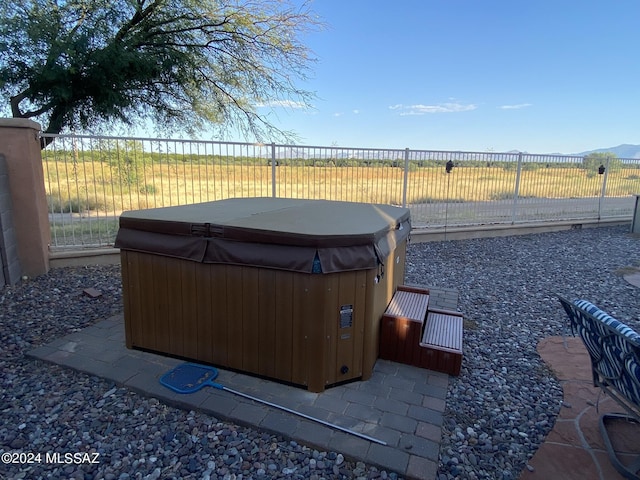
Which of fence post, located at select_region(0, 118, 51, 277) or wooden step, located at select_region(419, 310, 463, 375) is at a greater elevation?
fence post, located at select_region(0, 118, 51, 277)

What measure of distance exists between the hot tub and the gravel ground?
50 cm

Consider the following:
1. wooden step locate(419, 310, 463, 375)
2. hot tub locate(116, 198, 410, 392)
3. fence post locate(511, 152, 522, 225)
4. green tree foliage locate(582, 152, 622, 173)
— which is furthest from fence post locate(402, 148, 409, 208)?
green tree foliage locate(582, 152, 622, 173)

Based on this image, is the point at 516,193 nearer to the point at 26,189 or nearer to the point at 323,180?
the point at 323,180

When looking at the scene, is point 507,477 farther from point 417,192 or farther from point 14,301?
point 417,192

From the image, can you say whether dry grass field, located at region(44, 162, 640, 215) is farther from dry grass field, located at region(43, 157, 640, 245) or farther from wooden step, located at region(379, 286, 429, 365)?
wooden step, located at region(379, 286, 429, 365)

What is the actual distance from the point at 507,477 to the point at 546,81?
615 inches

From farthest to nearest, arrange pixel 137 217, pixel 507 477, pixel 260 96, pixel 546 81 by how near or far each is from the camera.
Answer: pixel 546 81 < pixel 260 96 < pixel 137 217 < pixel 507 477

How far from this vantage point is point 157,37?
6699 mm

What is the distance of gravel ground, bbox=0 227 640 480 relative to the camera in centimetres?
179

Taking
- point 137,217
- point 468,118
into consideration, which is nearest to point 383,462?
point 137,217

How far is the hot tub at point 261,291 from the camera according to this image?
2.24 metres

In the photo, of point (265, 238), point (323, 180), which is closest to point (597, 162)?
point (323, 180)

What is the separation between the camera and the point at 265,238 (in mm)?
2285

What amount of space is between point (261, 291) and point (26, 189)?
3886mm
